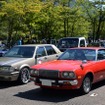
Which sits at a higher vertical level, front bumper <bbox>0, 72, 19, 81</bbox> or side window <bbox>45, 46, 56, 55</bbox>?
side window <bbox>45, 46, 56, 55</bbox>

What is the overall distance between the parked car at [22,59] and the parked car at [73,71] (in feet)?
4.98

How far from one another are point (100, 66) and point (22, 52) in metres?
3.38

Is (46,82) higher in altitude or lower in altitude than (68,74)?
lower

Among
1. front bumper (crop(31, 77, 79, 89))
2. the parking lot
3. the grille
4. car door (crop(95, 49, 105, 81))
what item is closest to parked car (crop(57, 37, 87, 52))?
→ car door (crop(95, 49, 105, 81))

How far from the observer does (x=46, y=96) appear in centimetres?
811

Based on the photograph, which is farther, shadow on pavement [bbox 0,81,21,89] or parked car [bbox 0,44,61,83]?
shadow on pavement [bbox 0,81,21,89]

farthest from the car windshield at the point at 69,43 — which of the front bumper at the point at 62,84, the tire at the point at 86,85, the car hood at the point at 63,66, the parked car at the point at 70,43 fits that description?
the front bumper at the point at 62,84

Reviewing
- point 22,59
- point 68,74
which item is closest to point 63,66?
point 68,74

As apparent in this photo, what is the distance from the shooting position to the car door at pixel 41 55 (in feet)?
36.1

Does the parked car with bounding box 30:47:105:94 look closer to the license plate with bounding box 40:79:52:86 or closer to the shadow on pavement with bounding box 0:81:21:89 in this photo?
the license plate with bounding box 40:79:52:86

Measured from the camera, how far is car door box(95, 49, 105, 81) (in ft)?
29.4

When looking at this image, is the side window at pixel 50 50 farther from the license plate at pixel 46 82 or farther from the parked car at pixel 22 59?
the license plate at pixel 46 82

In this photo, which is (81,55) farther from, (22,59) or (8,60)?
(8,60)

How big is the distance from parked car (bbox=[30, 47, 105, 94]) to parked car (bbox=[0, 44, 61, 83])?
4.98 ft
